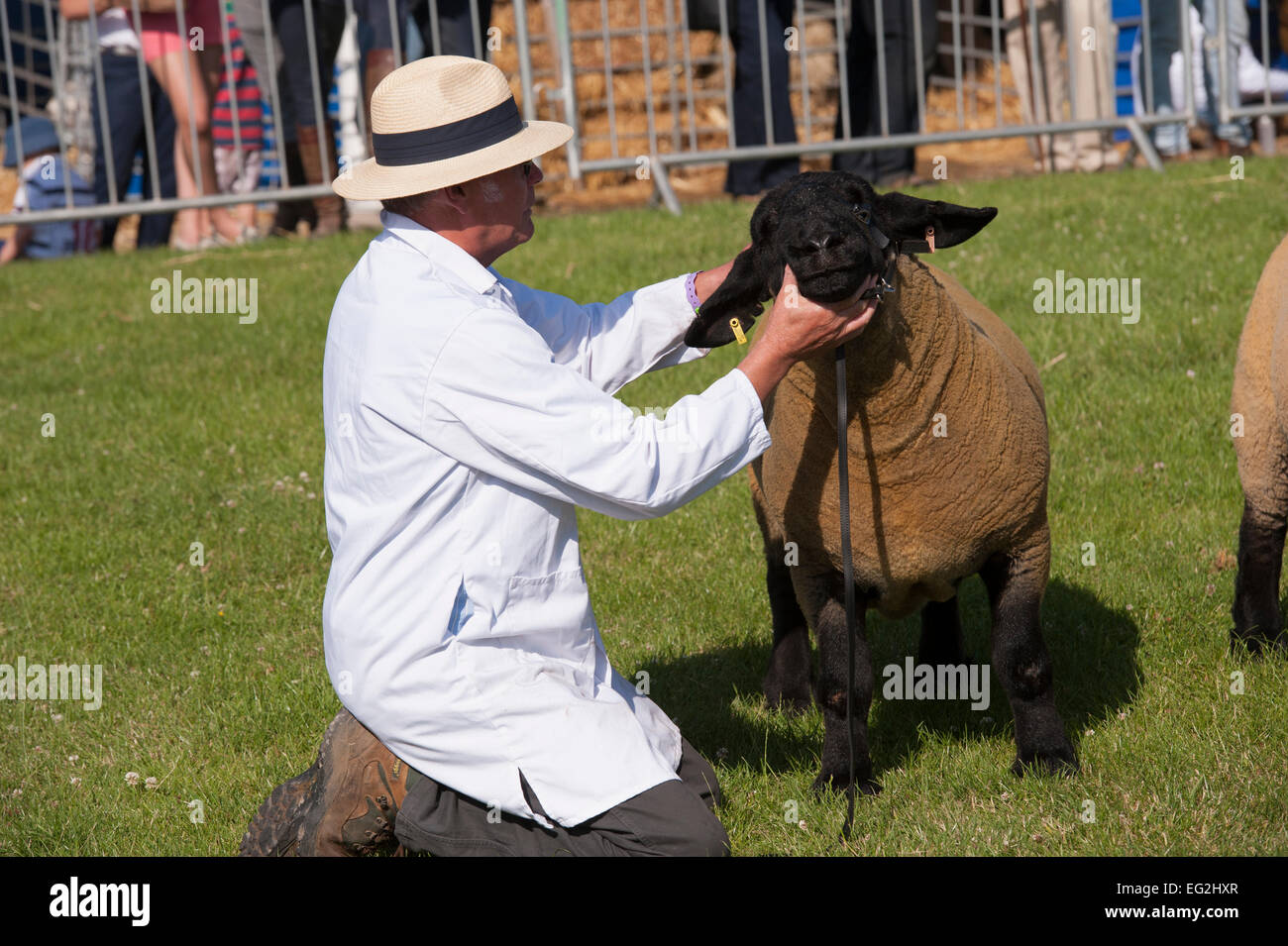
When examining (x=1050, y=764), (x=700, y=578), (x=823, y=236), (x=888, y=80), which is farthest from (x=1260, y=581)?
(x=888, y=80)

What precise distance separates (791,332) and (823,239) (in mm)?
226

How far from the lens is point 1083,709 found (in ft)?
15.2

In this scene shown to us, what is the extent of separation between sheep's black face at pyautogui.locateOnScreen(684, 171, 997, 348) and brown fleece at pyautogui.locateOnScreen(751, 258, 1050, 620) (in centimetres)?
21

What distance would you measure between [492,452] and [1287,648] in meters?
2.73

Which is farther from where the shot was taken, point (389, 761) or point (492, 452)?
point (389, 761)

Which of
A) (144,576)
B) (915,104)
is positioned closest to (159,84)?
(915,104)

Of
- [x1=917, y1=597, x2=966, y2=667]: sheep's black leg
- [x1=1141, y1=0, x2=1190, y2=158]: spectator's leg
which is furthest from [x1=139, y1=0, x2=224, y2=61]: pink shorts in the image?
[x1=917, y1=597, x2=966, y2=667]: sheep's black leg

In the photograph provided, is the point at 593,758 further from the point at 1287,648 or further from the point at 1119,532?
the point at 1119,532

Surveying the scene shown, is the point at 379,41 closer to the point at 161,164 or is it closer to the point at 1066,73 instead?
the point at 161,164

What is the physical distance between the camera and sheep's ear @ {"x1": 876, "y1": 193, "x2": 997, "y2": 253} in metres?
3.75

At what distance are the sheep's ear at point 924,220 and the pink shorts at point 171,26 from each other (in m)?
8.32

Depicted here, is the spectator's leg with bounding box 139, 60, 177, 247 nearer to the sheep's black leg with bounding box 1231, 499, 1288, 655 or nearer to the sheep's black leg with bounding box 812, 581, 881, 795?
the sheep's black leg with bounding box 812, 581, 881, 795

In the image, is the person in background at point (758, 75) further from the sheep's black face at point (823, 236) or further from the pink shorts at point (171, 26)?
the sheep's black face at point (823, 236)

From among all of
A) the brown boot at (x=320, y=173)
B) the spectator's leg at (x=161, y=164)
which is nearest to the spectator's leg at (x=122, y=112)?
the spectator's leg at (x=161, y=164)
